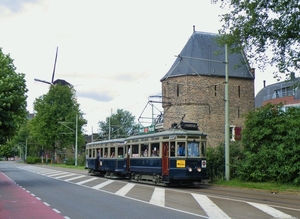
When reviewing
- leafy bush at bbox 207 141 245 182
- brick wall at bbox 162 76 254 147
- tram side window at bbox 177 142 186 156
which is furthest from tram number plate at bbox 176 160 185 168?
brick wall at bbox 162 76 254 147

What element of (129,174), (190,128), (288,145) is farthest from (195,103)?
(288,145)

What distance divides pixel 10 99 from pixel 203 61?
27250 mm

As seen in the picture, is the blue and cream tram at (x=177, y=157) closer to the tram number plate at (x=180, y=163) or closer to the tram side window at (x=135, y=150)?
the tram number plate at (x=180, y=163)

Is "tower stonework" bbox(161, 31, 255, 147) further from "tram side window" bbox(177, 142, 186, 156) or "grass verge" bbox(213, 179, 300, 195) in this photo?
"tram side window" bbox(177, 142, 186, 156)

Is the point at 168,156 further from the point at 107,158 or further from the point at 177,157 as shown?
the point at 107,158

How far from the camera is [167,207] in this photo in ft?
47.2

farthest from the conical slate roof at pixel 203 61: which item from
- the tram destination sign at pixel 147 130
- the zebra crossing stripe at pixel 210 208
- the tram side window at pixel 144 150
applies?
the zebra crossing stripe at pixel 210 208

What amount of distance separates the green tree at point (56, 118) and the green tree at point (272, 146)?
53.5 metres

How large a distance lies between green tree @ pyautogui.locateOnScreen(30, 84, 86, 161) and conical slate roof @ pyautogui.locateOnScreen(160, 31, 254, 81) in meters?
30.4

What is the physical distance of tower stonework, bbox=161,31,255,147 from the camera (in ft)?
157

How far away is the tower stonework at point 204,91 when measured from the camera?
4772cm

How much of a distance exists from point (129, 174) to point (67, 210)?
16.2m

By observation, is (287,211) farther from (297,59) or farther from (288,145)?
(297,59)

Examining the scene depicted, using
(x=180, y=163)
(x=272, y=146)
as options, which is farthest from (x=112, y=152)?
(x=272, y=146)
